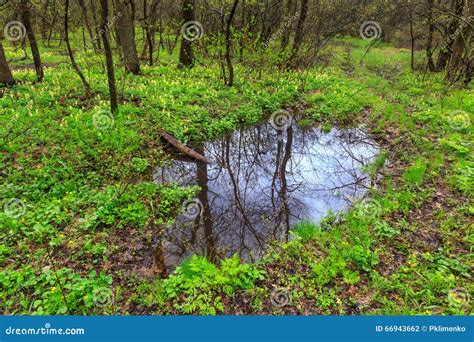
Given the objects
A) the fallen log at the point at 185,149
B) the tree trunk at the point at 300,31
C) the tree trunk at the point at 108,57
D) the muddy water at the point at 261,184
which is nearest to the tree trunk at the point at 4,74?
the tree trunk at the point at 108,57

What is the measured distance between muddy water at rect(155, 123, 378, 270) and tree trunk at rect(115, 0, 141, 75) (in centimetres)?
603

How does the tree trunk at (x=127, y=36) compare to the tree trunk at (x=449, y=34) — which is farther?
the tree trunk at (x=449, y=34)

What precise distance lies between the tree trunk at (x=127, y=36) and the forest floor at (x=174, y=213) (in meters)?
1.94

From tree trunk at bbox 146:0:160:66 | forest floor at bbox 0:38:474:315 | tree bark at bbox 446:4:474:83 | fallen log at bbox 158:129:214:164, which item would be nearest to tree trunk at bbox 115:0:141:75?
tree trunk at bbox 146:0:160:66

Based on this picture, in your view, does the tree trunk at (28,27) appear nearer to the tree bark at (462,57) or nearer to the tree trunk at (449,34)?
the tree bark at (462,57)

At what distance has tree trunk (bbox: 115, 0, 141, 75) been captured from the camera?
484 inches

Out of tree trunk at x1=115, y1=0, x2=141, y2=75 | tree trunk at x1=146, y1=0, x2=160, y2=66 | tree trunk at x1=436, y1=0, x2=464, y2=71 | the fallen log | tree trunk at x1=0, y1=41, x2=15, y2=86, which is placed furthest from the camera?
tree trunk at x1=146, y1=0, x2=160, y2=66

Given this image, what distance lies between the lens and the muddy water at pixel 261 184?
18.6ft

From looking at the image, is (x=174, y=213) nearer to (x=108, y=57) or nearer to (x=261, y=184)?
(x=261, y=184)

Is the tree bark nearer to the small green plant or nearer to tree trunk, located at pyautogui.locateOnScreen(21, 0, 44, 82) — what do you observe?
the small green plant

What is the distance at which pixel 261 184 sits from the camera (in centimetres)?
761

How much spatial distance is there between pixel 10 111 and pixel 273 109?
855 centimetres

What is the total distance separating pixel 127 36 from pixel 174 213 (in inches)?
389

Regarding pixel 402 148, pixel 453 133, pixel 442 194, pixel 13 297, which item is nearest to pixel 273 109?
pixel 402 148
